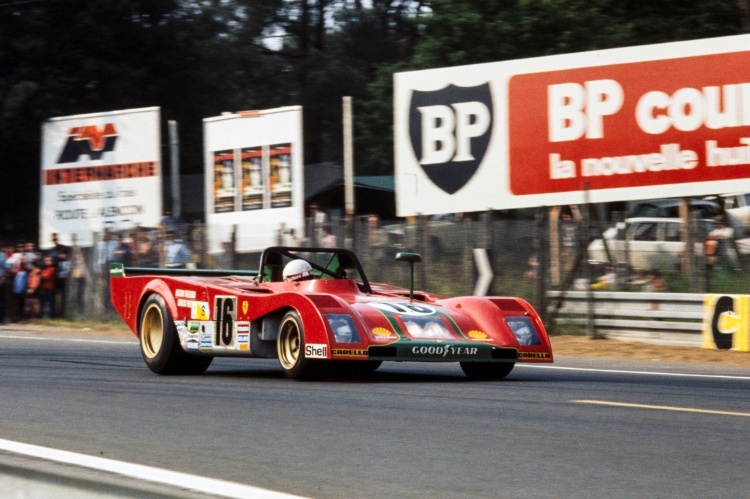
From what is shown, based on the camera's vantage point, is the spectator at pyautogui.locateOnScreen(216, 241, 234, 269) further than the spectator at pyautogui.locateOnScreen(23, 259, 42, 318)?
No

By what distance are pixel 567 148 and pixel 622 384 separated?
1043 cm

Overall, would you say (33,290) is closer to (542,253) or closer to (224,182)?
(224,182)

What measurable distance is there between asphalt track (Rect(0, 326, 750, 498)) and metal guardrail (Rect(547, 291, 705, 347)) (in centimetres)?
464

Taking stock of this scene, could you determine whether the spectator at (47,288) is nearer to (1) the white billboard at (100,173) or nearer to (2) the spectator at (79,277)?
(2) the spectator at (79,277)

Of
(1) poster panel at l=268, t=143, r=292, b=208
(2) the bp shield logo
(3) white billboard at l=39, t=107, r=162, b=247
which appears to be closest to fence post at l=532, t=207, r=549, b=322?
(2) the bp shield logo

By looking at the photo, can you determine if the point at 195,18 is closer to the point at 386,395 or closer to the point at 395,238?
the point at 395,238

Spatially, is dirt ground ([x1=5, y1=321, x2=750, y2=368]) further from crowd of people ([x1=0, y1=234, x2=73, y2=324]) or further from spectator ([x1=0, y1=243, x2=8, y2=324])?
spectator ([x1=0, y1=243, x2=8, y2=324])

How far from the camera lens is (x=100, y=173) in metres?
30.0

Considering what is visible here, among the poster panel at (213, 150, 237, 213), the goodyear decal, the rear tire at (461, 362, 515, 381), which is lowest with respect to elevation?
the rear tire at (461, 362, 515, 381)

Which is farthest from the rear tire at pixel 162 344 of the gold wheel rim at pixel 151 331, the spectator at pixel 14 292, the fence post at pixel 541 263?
the spectator at pixel 14 292

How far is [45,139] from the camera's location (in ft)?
102

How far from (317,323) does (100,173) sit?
2076 cm

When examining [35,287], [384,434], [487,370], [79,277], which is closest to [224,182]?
[79,277]

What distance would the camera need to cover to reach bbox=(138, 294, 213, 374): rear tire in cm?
1191
